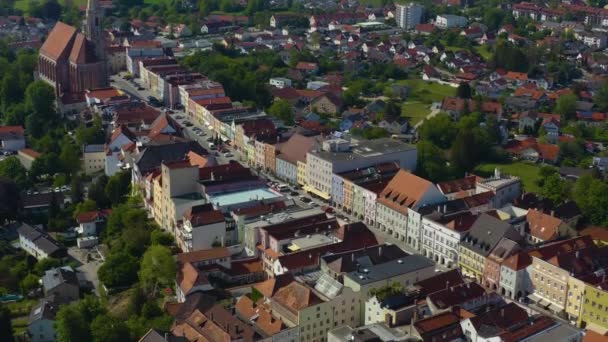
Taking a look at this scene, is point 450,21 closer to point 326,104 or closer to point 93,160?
point 326,104

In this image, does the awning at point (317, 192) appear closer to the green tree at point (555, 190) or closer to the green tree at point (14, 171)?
the green tree at point (555, 190)

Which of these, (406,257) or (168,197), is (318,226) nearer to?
(406,257)

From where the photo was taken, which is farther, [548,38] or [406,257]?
[548,38]

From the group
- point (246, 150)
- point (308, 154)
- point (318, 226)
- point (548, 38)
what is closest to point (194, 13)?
point (548, 38)

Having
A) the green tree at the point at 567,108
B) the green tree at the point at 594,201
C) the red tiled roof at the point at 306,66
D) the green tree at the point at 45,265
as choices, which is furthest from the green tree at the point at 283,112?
the green tree at the point at 45,265

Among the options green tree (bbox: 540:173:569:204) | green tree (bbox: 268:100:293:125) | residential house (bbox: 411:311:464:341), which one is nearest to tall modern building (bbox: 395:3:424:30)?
green tree (bbox: 268:100:293:125)
